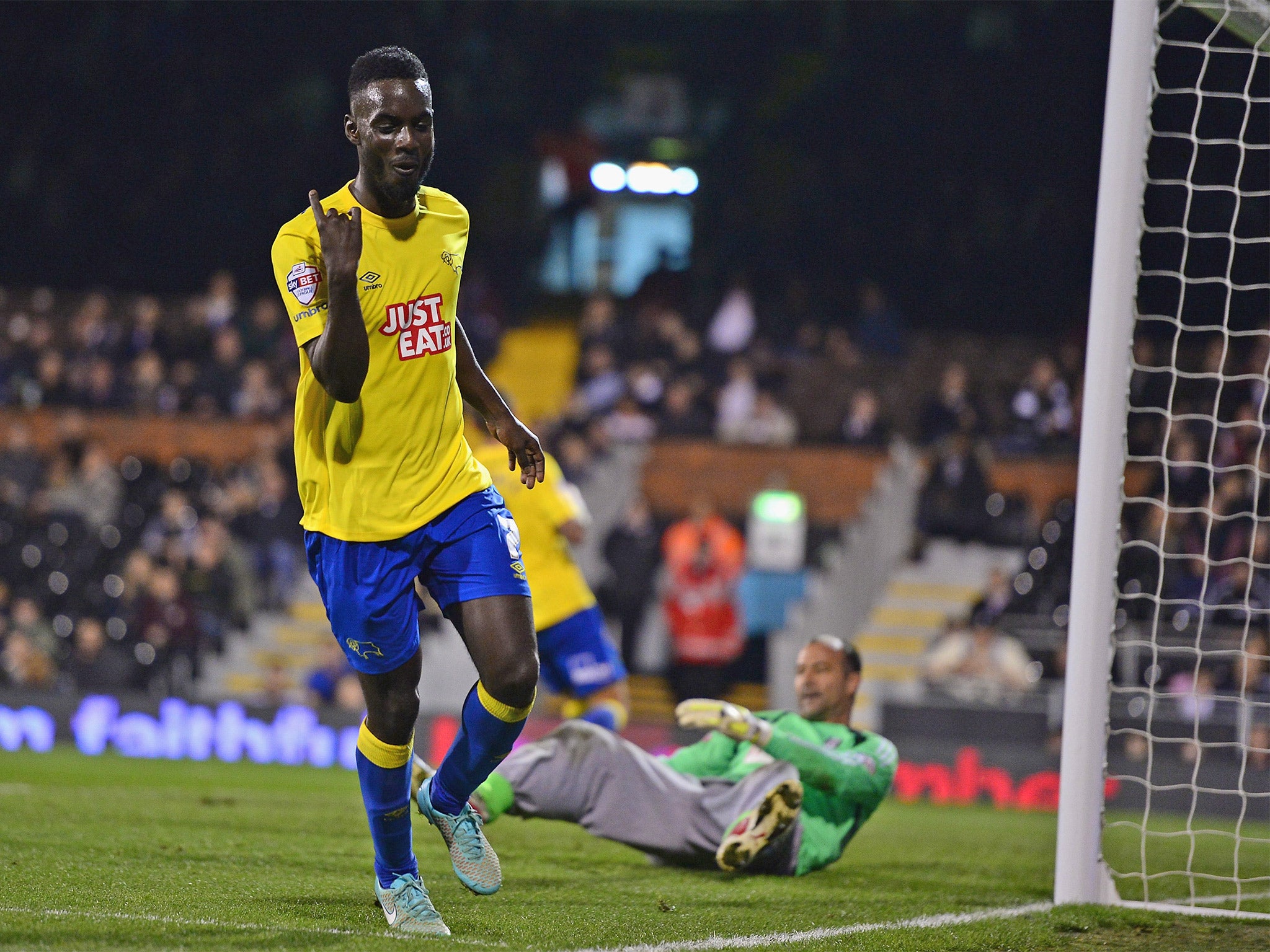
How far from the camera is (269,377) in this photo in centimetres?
1894

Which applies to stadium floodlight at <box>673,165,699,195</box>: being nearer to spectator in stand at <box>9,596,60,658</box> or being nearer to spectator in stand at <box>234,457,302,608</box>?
spectator in stand at <box>234,457,302,608</box>

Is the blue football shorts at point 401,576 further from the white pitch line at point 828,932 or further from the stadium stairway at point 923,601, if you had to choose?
the stadium stairway at point 923,601

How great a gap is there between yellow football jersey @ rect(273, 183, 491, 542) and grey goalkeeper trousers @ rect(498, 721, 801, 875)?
1.99 m

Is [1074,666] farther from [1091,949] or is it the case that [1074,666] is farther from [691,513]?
[691,513]

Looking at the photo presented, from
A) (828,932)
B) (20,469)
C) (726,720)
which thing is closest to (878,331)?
(20,469)

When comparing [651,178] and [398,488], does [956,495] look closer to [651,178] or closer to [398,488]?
[651,178]

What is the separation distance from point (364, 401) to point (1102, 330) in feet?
8.99

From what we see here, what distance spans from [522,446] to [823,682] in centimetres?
217

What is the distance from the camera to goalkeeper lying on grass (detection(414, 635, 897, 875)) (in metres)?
5.99

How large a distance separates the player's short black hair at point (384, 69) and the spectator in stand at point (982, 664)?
9707 mm

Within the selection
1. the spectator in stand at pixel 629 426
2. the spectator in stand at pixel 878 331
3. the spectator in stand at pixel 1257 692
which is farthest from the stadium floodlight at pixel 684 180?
the spectator in stand at pixel 1257 692

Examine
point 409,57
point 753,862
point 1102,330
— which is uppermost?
point 409,57

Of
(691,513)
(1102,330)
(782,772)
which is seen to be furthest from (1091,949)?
(691,513)

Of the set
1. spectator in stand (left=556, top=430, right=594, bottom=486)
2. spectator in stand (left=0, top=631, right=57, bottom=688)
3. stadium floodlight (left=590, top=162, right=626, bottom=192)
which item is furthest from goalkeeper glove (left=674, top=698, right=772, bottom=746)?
stadium floodlight (left=590, top=162, right=626, bottom=192)
